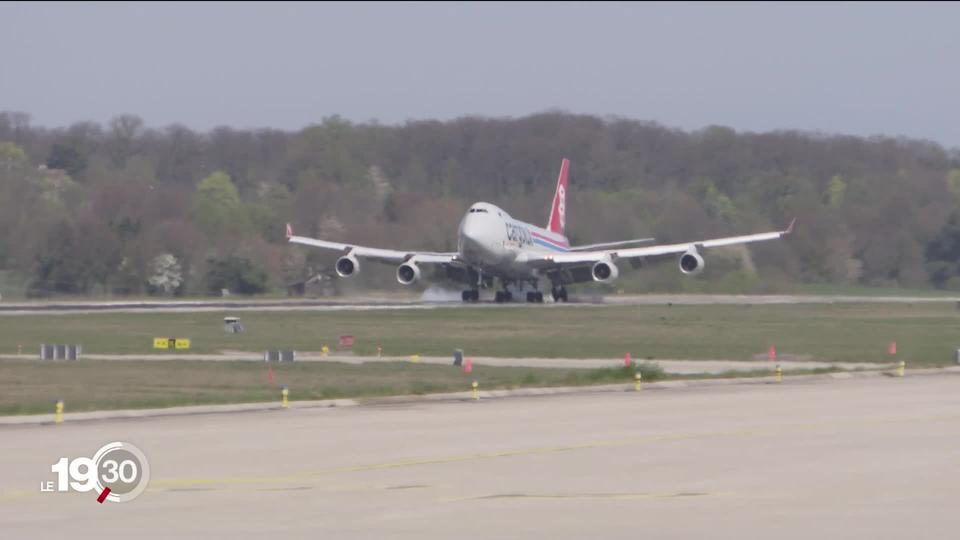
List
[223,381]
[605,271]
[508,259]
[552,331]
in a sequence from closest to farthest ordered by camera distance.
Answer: [223,381], [552,331], [508,259], [605,271]

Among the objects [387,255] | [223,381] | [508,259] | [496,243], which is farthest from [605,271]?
[223,381]

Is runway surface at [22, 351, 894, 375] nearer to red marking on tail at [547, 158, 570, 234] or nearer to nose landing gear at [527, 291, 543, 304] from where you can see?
nose landing gear at [527, 291, 543, 304]

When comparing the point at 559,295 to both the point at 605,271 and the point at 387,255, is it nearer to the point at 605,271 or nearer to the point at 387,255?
the point at 605,271

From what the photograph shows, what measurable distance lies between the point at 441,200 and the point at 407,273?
33.6m

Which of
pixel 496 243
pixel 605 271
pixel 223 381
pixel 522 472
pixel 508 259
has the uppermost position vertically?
pixel 496 243

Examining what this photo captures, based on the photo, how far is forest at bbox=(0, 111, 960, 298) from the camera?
300 ft

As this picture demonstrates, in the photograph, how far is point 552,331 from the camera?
5575cm

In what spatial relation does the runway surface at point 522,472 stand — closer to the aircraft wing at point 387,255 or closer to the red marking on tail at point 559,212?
the aircraft wing at point 387,255

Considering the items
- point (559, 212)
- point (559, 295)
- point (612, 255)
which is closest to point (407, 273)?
point (559, 295)

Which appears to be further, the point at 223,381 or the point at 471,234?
the point at 471,234

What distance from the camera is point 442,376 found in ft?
121

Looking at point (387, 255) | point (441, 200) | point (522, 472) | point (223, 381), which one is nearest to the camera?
point (522, 472)

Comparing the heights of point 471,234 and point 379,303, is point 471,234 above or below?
above

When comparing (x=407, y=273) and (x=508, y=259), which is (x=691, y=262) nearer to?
(x=508, y=259)
